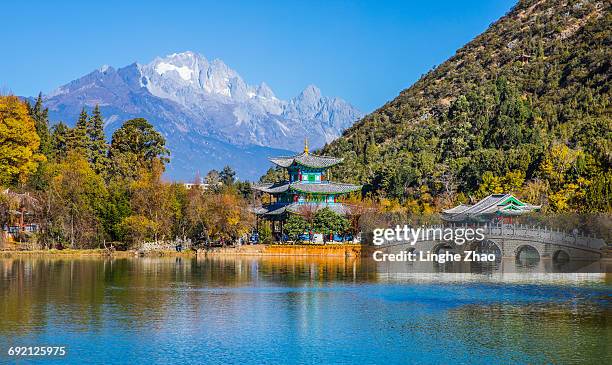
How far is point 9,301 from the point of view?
50.5 metres

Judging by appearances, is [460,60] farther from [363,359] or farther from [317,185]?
[363,359]

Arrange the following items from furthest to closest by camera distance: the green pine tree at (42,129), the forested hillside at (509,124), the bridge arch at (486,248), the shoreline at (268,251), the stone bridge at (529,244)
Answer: the green pine tree at (42,129) < the forested hillside at (509,124) < the bridge arch at (486,248) < the shoreline at (268,251) < the stone bridge at (529,244)

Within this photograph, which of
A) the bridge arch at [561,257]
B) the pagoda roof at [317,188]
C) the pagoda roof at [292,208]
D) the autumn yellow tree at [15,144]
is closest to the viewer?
the bridge arch at [561,257]

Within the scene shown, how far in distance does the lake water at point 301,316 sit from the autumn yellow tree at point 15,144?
2003 cm

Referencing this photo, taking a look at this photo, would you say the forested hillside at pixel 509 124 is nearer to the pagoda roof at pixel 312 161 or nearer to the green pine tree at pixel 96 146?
the pagoda roof at pixel 312 161

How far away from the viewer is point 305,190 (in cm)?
9831

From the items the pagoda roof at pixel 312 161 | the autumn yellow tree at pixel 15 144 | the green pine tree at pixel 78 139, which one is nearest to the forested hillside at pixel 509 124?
the pagoda roof at pixel 312 161

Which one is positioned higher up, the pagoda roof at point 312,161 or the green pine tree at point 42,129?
the green pine tree at point 42,129

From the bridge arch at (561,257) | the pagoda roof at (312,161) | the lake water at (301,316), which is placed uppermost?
the pagoda roof at (312,161)

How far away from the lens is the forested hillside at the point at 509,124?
93.4 metres

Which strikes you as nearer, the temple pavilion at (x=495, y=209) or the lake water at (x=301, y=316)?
the lake water at (x=301, y=316)

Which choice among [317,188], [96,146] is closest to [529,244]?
[317,188]

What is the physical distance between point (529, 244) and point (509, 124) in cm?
4551

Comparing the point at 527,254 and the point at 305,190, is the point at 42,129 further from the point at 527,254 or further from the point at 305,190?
the point at 527,254
